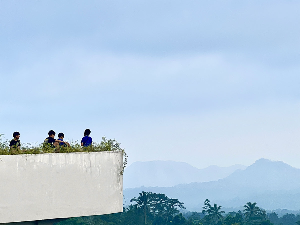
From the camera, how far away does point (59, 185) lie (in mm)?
10414

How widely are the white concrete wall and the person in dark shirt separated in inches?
9.2

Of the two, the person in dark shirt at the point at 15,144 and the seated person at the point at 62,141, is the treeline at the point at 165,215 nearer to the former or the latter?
the seated person at the point at 62,141

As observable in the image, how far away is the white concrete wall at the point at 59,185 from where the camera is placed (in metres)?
9.88

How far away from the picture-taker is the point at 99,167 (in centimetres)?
1113

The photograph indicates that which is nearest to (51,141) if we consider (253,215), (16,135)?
(16,135)

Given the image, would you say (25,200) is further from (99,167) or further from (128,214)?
(128,214)

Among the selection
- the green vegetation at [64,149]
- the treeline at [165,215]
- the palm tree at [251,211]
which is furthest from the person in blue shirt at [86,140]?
the palm tree at [251,211]

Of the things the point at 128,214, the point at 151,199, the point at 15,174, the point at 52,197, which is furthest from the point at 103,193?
the point at 151,199

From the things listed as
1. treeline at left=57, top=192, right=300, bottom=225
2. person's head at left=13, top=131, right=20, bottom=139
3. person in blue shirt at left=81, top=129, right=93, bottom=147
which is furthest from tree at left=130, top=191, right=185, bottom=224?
person's head at left=13, top=131, right=20, bottom=139

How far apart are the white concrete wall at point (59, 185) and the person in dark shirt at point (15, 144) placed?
0.77 feet

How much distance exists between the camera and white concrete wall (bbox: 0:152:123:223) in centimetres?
988

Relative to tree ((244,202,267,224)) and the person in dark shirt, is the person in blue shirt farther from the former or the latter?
tree ((244,202,267,224))

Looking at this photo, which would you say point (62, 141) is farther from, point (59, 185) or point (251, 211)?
point (251, 211)

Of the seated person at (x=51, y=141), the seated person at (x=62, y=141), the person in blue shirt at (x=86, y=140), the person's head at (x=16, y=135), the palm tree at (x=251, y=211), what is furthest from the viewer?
the palm tree at (x=251, y=211)
